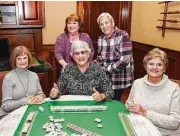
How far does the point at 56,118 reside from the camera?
141 cm

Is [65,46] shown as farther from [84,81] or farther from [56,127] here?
[56,127]

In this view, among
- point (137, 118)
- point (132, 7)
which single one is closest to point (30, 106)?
point (137, 118)

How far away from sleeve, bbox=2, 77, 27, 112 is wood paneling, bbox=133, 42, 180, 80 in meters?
1.88

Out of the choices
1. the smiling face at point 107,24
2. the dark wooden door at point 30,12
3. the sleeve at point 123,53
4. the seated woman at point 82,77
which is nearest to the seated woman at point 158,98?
the seated woman at point 82,77

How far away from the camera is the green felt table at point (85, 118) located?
1254mm

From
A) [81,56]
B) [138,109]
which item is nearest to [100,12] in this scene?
[81,56]

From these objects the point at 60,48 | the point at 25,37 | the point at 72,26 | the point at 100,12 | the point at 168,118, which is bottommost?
the point at 168,118

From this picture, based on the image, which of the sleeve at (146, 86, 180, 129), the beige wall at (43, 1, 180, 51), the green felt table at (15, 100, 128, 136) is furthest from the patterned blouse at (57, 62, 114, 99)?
the beige wall at (43, 1, 180, 51)

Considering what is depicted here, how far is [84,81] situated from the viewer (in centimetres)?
187

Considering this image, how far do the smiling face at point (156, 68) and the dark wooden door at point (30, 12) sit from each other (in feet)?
6.97

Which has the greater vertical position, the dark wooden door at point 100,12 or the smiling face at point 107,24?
the dark wooden door at point 100,12

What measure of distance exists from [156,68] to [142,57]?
2.05 metres

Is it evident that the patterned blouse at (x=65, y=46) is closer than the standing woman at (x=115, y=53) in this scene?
No

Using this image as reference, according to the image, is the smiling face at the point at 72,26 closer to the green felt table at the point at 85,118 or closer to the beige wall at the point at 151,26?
the green felt table at the point at 85,118
